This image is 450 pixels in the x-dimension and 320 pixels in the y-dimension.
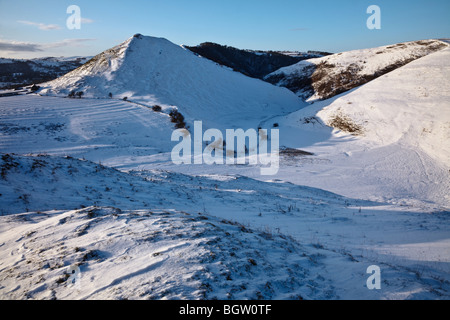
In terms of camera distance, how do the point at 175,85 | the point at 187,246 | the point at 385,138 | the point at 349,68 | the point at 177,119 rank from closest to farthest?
the point at 187,246, the point at 385,138, the point at 177,119, the point at 175,85, the point at 349,68

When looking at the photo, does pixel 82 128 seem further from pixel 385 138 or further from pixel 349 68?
pixel 349 68

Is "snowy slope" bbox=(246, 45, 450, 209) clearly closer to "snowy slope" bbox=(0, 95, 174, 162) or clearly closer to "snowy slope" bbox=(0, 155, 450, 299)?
"snowy slope" bbox=(0, 155, 450, 299)

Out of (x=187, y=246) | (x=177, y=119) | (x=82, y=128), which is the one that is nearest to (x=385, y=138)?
(x=177, y=119)

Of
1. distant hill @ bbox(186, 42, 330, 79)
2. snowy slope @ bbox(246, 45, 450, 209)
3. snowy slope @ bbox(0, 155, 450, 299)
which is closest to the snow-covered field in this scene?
snowy slope @ bbox(0, 155, 450, 299)

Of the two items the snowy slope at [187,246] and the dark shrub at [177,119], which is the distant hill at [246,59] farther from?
the snowy slope at [187,246]
